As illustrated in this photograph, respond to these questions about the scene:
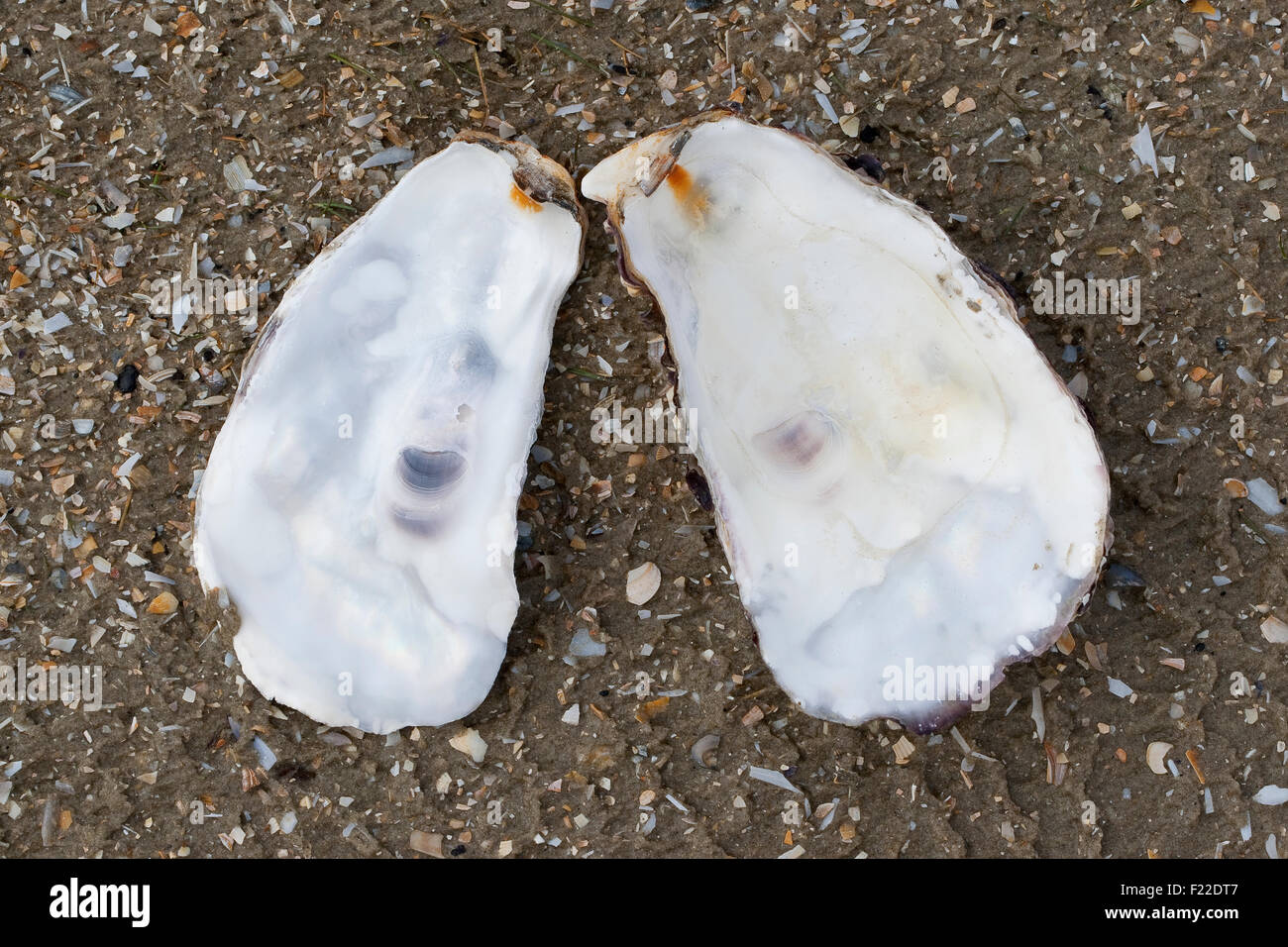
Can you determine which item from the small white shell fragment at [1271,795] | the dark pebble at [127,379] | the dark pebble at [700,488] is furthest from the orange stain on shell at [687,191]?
the small white shell fragment at [1271,795]

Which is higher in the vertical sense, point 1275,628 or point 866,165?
point 866,165

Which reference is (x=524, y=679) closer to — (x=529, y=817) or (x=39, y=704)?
(x=529, y=817)

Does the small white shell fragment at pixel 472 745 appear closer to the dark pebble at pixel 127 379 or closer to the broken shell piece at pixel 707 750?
the broken shell piece at pixel 707 750

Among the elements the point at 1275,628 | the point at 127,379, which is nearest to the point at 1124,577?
the point at 1275,628

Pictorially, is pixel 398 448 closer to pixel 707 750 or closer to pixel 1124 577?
pixel 707 750

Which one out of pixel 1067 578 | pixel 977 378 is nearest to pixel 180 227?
pixel 977 378
